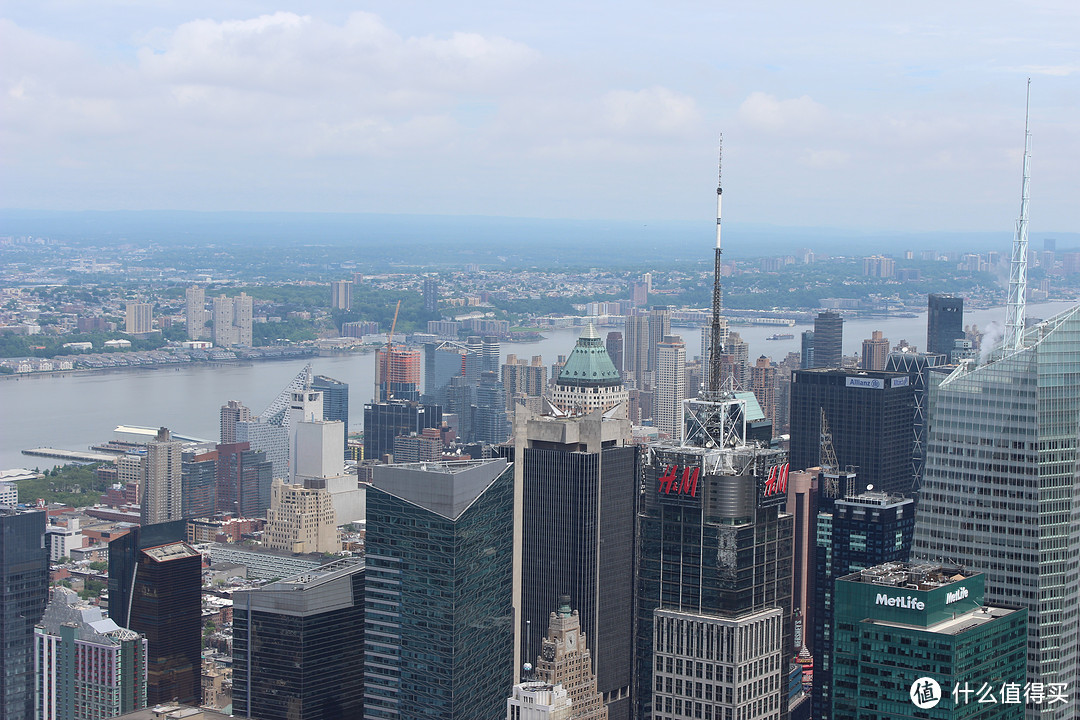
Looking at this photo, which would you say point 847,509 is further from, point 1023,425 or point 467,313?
point 467,313

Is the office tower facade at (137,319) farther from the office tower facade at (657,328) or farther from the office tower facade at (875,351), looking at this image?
the office tower facade at (875,351)

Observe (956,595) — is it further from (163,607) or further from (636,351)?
(636,351)

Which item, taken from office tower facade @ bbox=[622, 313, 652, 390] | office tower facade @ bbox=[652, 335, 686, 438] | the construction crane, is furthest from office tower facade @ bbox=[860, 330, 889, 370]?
the construction crane

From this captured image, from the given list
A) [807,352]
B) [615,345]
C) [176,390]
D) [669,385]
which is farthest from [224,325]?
[807,352]

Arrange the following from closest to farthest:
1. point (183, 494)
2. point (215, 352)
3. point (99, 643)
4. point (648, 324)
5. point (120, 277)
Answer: point (99, 643) < point (183, 494) < point (648, 324) < point (215, 352) < point (120, 277)

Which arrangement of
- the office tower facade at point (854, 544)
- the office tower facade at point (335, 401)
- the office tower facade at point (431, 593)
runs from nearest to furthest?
1. the office tower facade at point (431, 593)
2. the office tower facade at point (854, 544)
3. the office tower facade at point (335, 401)

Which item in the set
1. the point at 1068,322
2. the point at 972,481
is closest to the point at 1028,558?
the point at 972,481

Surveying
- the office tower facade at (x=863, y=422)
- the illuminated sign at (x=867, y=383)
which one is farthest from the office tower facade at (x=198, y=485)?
the illuminated sign at (x=867, y=383)
